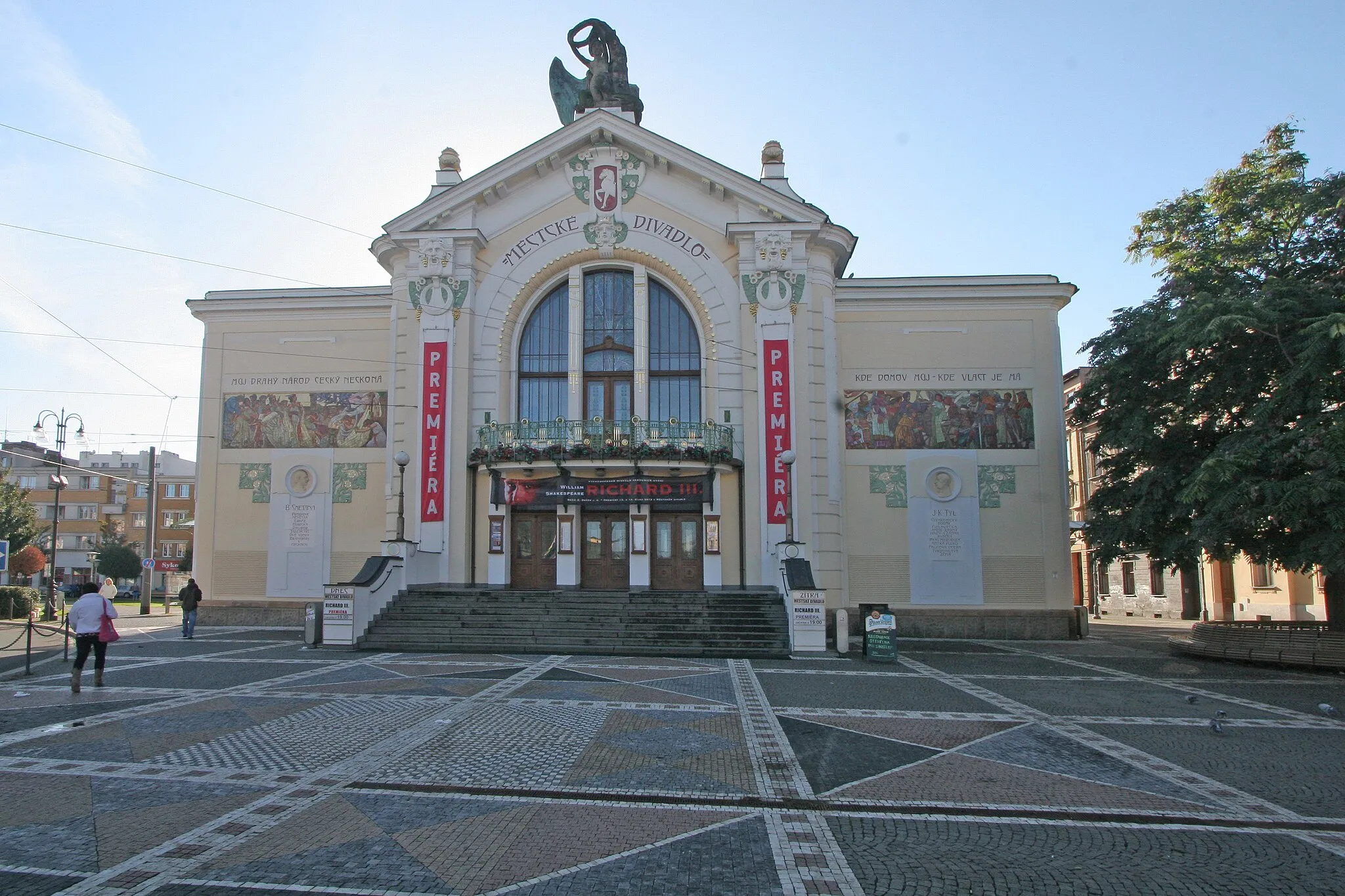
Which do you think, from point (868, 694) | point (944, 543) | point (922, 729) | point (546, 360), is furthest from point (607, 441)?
point (922, 729)

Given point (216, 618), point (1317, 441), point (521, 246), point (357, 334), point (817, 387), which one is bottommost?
point (216, 618)

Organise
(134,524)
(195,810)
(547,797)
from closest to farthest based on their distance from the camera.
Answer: (195,810) < (547,797) < (134,524)

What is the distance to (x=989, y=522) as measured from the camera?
24281 millimetres

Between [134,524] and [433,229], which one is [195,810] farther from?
[134,524]

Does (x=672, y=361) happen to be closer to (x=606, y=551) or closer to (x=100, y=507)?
(x=606, y=551)

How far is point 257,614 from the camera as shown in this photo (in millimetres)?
25016

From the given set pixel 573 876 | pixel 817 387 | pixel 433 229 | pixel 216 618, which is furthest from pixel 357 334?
pixel 573 876

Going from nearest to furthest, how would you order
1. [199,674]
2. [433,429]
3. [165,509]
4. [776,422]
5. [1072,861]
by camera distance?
[1072,861] → [199,674] → [776,422] → [433,429] → [165,509]

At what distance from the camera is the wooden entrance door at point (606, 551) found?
23.5 m

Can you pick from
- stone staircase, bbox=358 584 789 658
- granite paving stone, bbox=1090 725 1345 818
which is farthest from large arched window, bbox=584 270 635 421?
granite paving stone, bbox=1090 725 1345 818

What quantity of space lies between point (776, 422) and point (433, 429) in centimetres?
907

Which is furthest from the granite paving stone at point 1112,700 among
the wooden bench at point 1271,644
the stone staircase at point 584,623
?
the stone staircase at point 584,623

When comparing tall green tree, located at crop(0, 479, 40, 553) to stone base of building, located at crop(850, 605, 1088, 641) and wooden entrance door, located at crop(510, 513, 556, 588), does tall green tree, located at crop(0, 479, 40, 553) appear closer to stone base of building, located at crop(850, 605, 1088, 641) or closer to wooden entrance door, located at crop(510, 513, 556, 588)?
wooden entrance door, located at crop(510, 513, 556, 588)

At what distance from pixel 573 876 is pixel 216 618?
23172 millimetres
